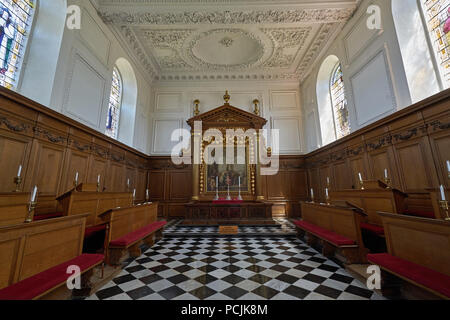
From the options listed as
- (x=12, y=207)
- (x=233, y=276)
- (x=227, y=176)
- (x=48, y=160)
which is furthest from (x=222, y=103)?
(x=12, y=207)

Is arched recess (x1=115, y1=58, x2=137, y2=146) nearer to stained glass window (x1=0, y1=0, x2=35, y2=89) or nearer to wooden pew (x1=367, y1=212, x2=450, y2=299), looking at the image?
stained glass window (x1=0, y1=0, x2=35, y2=89)

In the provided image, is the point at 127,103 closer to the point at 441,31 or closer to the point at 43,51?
the point at 43,51

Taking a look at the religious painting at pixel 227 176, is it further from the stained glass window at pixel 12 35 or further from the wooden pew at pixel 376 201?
the stained glass window at pixel 12 35

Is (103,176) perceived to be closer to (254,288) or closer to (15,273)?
(15,273)

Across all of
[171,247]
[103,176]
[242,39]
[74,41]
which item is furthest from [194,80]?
[171,247]

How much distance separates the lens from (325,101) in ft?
24.5

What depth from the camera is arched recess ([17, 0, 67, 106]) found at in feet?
12.5

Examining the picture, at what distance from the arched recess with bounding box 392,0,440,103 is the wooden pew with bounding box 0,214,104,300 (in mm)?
6394

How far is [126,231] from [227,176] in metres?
4.98

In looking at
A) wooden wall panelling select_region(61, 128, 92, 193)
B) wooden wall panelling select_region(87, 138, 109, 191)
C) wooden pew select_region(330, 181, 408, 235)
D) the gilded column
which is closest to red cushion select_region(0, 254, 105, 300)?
wooden wall panelling select_region(61, 128, 92, 193)

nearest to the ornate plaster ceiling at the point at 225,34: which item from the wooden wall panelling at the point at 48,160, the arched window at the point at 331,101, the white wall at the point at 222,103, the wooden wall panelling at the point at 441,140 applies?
the white wall at the point at 222,103

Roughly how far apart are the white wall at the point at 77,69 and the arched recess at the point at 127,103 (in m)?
0.71

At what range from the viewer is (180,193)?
814cm
